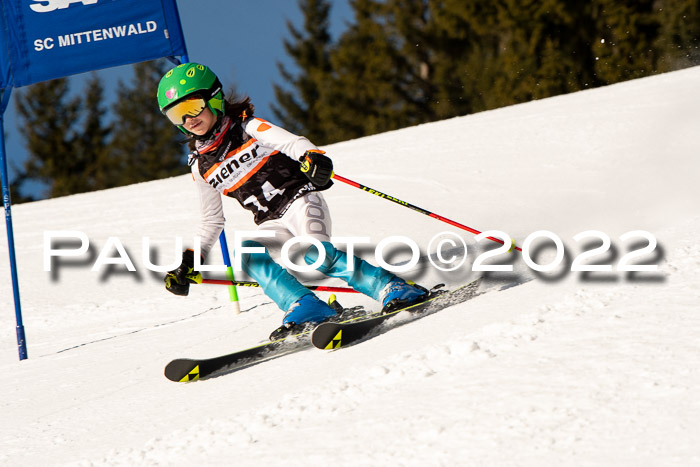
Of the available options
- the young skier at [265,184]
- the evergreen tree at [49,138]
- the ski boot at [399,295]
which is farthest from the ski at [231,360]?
the evergreen tree at [49,138]

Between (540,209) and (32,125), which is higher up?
(32,125)

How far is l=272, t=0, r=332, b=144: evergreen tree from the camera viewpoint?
133 ft

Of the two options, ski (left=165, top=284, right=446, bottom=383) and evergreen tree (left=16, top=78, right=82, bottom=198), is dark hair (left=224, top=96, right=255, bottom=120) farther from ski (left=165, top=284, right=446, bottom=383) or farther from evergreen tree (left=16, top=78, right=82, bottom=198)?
evergreen tree (left=16, top=78, right=82, bottom=198)

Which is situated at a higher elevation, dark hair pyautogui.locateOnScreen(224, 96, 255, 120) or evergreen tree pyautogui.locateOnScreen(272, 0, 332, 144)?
evergreen tree pyautogui.locateOnScreen(272, 0, 332, 144)

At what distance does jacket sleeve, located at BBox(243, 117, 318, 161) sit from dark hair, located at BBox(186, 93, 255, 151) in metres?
0.12

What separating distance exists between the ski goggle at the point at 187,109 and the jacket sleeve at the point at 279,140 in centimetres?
30

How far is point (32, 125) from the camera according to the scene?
139 feet

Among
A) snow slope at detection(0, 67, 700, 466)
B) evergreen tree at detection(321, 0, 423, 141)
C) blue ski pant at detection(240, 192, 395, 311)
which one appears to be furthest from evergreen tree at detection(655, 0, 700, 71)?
blue ski pant at detection(240, 192, 395, 311)

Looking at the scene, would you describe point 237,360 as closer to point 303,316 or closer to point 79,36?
point 303,316

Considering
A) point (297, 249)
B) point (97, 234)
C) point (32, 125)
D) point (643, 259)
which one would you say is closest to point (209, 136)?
point (297, 249)

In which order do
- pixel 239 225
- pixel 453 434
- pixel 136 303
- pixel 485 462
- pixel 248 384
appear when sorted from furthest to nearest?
pixel 239 225, pixel 136 303, pixel 248 384, pixel 453 434, pixel 485 462

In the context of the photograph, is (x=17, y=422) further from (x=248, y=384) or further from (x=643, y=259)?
(x=643, y=259)

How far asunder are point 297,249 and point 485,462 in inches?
87.7

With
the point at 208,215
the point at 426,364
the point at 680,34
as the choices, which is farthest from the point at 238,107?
the point at 680,34
